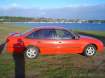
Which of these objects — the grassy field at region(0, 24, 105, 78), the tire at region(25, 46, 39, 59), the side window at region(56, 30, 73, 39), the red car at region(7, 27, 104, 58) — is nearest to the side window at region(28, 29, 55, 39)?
the red car at region(7, 27, 104, 58)

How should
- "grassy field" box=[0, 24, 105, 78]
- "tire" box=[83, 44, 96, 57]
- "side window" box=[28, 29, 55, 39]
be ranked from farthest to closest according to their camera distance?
"tire" box=[83, 44, 96, 57] < "side window" box=[28, 29, 55, 39] < "grassy field" box=[0, 24, 105, 78]

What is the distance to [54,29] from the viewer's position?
12039 millimetres

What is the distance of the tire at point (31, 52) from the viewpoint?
11492mm

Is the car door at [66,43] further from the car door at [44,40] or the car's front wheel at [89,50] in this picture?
the car's front wheel at [89,50]

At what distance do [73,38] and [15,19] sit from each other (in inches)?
4970

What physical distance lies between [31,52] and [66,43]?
1685mm

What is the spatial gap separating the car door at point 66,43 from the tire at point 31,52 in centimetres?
108

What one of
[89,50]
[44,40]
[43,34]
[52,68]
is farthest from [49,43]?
[52,68]

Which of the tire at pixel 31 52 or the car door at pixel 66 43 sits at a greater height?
the car door at pixel 66 43

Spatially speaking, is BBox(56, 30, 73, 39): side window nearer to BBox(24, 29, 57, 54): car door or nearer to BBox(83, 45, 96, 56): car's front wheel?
BBox(24, 29, 57, 54): car door

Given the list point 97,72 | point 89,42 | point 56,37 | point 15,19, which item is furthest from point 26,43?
point 15,19

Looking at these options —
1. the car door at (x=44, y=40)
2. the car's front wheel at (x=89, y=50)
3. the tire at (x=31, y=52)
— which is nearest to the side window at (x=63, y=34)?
the car door at (x=44, y=40)

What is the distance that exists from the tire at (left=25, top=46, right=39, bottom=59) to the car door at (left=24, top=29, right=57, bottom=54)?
0.66 ft

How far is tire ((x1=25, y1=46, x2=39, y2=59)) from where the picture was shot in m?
11.5
